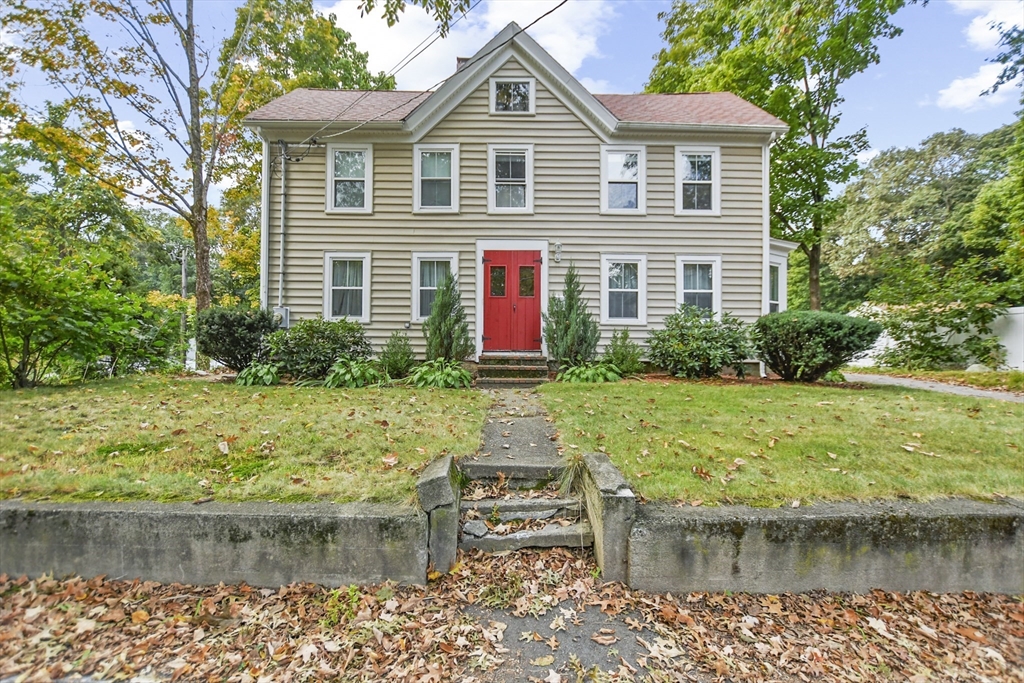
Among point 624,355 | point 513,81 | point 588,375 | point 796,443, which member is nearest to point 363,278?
point 588,375

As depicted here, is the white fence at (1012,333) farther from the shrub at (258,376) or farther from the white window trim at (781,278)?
the shrub at (258,376)

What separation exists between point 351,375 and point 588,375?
4.09 meters

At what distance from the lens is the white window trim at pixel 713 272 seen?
383 inches

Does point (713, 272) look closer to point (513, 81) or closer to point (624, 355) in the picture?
point (624, 355)

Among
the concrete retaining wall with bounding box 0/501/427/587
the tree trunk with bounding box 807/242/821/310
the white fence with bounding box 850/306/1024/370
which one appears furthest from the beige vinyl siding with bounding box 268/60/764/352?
the tree trunk with bounding box 807/242/821/310

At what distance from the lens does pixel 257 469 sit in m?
3.19

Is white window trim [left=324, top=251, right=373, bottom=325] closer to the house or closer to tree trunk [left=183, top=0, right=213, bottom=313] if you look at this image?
the house

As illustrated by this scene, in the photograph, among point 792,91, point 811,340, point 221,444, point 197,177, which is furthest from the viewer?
point 792,91

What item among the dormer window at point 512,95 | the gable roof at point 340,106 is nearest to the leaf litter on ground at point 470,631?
the gable roof at point 340,106

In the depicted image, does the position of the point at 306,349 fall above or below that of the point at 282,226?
below

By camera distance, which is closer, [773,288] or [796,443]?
[796,443]

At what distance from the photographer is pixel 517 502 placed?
10.0ft

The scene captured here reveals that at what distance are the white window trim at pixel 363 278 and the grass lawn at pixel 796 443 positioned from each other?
5190 mm

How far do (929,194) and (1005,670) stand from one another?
88.7 ft
